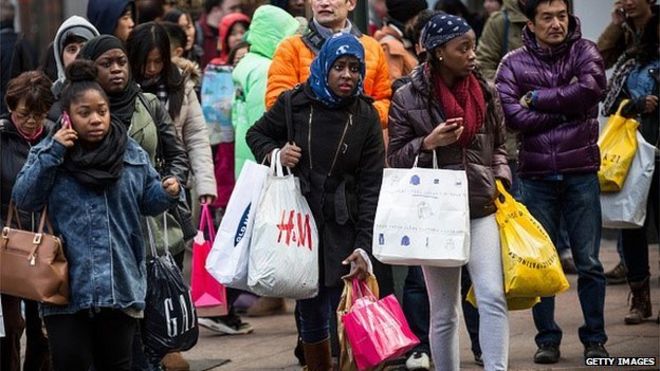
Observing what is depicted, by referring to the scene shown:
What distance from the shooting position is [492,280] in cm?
802

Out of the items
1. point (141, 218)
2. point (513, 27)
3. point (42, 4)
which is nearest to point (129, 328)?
point (141, 218)

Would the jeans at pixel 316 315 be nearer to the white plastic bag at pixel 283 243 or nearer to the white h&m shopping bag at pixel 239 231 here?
the white plastic bag at pixel 283 243

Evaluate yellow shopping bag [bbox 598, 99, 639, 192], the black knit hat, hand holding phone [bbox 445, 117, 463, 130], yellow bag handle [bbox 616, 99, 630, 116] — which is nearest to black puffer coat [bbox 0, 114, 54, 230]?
hand holding phone [bbox 445, 117, 463, 130]

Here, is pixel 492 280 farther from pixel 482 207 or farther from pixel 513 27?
pixel 513 27

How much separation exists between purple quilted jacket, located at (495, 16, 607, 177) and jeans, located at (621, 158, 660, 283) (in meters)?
1.41

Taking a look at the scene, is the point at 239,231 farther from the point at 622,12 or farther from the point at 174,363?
the point at 622,12

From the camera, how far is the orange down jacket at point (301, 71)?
909 centimetres

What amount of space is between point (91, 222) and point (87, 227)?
0.03m

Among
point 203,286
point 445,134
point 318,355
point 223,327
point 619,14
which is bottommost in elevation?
point 223,327

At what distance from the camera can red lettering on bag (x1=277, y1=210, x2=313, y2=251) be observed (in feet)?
27.0

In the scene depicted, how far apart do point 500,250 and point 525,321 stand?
110 inches

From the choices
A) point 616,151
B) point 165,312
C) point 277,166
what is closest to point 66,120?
point 165,312

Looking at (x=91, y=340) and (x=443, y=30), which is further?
(x=443, y=30)

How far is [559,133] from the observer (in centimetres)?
909
